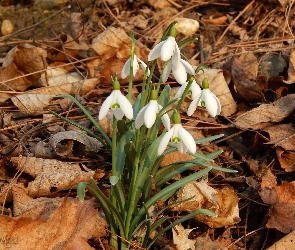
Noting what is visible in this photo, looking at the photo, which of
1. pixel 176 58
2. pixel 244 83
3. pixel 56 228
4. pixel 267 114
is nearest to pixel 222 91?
pixel 244 83

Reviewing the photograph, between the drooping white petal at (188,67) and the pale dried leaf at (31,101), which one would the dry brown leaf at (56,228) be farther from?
the pale dried leaf at (31,101)

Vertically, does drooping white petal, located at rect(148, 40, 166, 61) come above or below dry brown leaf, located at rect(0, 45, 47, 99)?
above

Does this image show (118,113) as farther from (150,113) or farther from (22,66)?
(22,66)

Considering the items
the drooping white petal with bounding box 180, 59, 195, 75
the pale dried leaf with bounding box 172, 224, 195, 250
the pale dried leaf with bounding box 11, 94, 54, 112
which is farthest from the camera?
the pale dried leaf with bounding box 11, 94, 54, 112

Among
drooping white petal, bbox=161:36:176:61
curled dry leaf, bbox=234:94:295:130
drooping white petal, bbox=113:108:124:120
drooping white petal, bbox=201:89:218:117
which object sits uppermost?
drooping white petal, bbox=161:36:176:61

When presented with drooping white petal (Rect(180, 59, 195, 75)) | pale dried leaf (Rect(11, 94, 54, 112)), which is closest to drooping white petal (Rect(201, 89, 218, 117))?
drooping white petal (Rect(180, 59, 195, 75))

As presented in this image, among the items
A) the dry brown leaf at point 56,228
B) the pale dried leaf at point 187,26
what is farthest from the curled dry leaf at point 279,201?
the pale dried leaf at point 187,26

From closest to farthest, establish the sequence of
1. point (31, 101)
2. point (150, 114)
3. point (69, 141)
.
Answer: point (150, 114) < point (69, 141) < point (31, 101)

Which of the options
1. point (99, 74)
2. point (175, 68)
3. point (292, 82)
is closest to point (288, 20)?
point (292, 82)

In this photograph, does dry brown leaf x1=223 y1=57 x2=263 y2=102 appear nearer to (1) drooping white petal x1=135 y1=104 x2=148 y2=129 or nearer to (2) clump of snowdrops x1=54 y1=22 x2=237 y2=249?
(2) clump of snowdrops x1=54 y1=22 x2=237 y2=249
